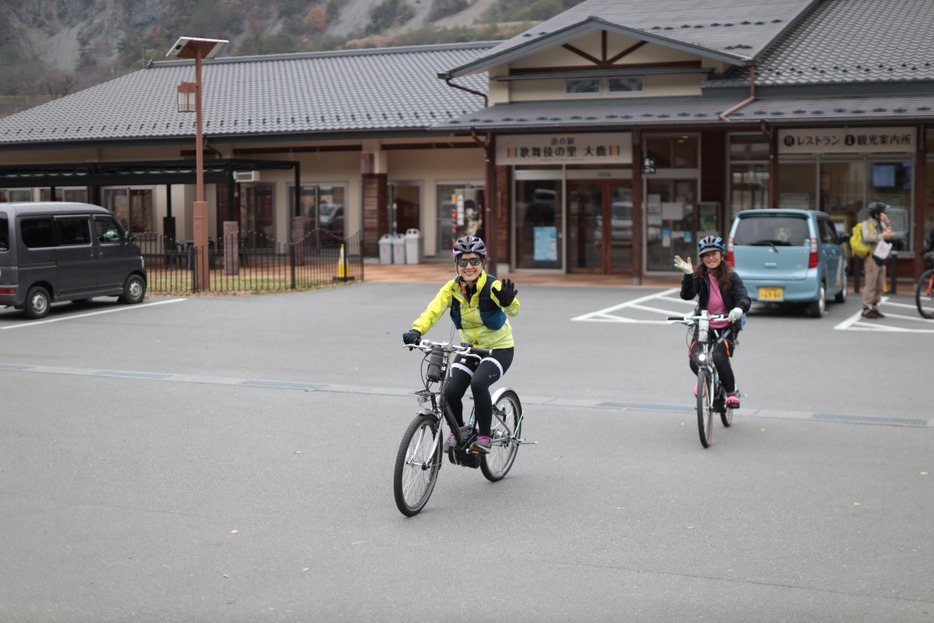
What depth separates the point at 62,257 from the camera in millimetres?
19375

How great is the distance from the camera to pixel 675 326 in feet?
59.2

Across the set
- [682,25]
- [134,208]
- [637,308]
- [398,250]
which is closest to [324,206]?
[398,250]

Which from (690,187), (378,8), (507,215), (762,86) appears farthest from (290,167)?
(378,8)

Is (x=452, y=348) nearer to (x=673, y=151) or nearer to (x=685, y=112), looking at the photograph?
(x=685, y=112)

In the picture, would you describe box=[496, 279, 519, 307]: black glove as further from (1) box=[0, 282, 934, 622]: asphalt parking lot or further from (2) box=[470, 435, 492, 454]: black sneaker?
(1) box=[0, 282, 934, 622]: asphalt parking lot

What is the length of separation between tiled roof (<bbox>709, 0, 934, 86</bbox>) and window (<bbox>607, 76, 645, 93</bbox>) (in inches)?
67.2

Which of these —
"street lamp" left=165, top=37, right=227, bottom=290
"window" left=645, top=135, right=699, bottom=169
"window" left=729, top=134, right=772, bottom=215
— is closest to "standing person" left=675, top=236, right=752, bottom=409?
"street lamp" left=165, top=37, right=227, bottom=290

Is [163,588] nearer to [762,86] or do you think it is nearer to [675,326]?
[675,326]

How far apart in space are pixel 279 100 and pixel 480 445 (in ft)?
98.4

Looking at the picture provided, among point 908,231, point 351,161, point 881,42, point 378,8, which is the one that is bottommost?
point 908,231

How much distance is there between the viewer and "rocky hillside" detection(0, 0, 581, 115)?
7894cm

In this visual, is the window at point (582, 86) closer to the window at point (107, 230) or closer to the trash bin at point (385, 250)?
the trash bin at point (385, 250)

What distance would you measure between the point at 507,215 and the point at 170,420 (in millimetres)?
20109

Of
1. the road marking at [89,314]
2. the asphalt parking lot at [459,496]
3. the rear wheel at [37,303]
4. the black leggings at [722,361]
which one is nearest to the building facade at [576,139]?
the road marking at [89,314]
